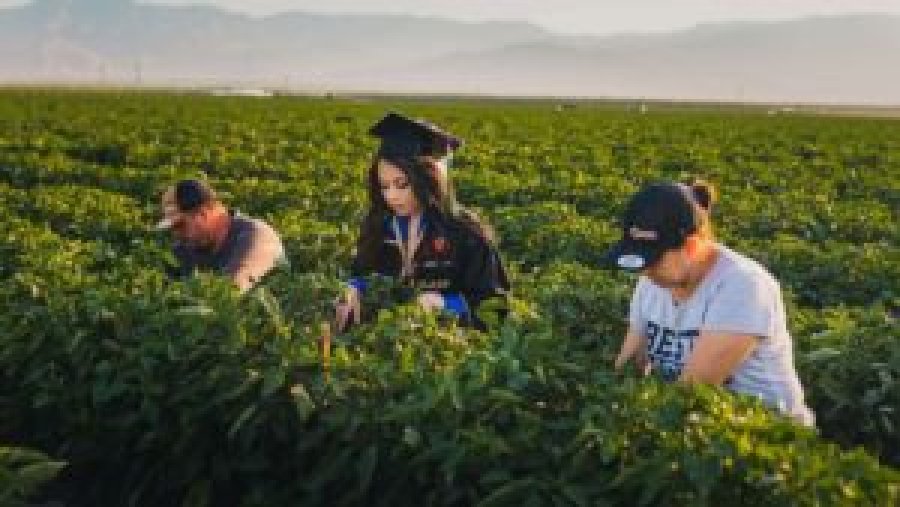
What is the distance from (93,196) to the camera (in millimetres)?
12992

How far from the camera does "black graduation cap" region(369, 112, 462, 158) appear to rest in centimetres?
642

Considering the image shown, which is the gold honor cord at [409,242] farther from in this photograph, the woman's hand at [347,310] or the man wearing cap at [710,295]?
the man wearing cap at [710,295]

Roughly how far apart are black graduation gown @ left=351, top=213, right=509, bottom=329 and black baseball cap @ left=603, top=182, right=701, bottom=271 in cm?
192

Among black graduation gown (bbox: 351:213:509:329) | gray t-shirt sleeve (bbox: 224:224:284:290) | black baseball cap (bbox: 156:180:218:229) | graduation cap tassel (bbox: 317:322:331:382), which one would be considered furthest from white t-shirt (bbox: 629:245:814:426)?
black baseball cap (bbox: 156:180:218:229)

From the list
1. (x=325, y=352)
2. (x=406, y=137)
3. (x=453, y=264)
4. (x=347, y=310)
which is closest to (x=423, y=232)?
(x=453, y=264)

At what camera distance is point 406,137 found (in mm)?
6434

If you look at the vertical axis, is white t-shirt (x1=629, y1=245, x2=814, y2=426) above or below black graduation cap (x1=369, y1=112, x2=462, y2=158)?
below

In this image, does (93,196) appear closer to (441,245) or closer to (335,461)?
(441,245)

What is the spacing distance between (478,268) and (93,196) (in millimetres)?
6992

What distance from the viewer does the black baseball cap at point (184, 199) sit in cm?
757

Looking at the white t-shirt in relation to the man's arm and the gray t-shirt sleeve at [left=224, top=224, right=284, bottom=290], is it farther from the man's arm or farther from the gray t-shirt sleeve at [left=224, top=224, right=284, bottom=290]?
the gray t-shirt sleeve at [left=224, top=224, right=284, bottom=290]

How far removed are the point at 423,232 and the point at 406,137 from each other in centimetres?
57

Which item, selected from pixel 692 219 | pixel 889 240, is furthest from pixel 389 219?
pixel 889 240

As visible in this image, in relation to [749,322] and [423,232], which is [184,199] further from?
[749,322]
